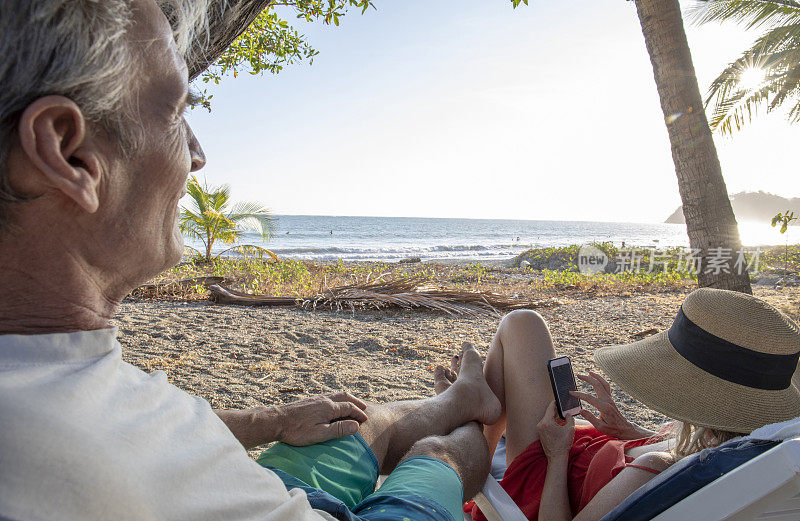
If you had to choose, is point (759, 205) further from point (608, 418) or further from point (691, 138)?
point (608, 418)

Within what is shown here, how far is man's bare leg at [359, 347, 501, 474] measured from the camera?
179 centimetres

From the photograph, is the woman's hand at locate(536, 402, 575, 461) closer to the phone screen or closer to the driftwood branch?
the phone screen

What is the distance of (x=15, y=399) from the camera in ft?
2.06

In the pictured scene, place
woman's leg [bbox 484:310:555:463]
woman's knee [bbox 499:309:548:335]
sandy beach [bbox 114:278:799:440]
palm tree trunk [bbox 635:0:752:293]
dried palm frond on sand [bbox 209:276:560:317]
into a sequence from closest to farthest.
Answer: woman's leg [bbox 484:310:555:463]
woman's knee [bbox 499:309:548:335]
palm tree trunk [bbox 635:0:752:293]
sandy beach [bbox 114:278:799:440]
dried palm frond on sand [bbox 209:276:560:317]

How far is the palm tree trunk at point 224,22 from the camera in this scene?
239 centimetres

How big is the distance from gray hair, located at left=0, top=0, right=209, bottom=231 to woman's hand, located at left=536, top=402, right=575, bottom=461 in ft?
5.64

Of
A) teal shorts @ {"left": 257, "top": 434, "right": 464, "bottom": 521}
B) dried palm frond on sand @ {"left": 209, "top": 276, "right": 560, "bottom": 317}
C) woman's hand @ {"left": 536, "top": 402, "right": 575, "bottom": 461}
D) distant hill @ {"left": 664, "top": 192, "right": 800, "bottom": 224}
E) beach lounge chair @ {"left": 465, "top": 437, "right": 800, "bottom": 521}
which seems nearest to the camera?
beach lounge chair @ {"left": 465, "top": 437, "right": 800, "bottom": 521}

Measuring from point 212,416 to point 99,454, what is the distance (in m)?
0.28

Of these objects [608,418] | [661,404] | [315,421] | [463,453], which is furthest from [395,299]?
[661,404]

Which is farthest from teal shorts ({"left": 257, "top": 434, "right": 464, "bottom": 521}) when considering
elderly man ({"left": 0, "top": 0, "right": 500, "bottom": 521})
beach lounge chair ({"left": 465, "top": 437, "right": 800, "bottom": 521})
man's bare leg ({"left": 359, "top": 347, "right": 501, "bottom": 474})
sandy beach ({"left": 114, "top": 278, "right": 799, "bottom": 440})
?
sandy beach ({"left": 114, "top": 278, "right": 799, "bottom": 440})

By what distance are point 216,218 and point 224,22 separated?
895cm

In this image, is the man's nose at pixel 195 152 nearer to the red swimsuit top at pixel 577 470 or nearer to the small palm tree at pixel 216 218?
the red swimsuit top at pixel 577 470

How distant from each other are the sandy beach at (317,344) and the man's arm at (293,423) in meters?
1.43

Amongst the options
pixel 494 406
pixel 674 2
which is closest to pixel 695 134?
pixel 674 2
